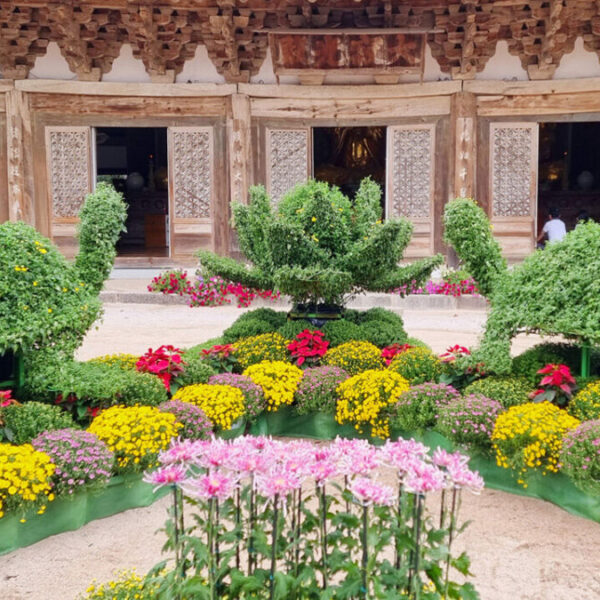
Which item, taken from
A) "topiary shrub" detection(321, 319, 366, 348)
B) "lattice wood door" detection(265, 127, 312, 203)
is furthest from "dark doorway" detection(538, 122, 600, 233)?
"topiary shrub" detection(321, 319, 366, 348)

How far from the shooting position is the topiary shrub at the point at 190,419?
4.09m

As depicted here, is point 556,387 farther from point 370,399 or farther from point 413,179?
point 413,179

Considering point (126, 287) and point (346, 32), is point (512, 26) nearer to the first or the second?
point (346, 32)

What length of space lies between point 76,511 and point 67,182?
1016 cm

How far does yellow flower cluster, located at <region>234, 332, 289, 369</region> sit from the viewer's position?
5.61 meters

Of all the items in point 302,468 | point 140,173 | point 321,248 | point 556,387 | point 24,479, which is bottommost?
point 24,479

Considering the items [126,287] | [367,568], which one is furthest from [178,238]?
[367,568]

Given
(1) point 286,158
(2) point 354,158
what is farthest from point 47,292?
(2) point 354,158

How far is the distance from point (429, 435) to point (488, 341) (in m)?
0.74

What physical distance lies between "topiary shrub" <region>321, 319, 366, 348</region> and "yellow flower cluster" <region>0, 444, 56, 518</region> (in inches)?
119

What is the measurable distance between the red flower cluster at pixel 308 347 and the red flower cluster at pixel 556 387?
1.90 metres

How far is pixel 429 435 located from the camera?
450cm

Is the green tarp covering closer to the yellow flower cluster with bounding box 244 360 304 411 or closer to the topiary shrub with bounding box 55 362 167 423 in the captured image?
the yellow flower cluster with bounding box 244 360 304 411

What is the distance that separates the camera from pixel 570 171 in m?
19.5
